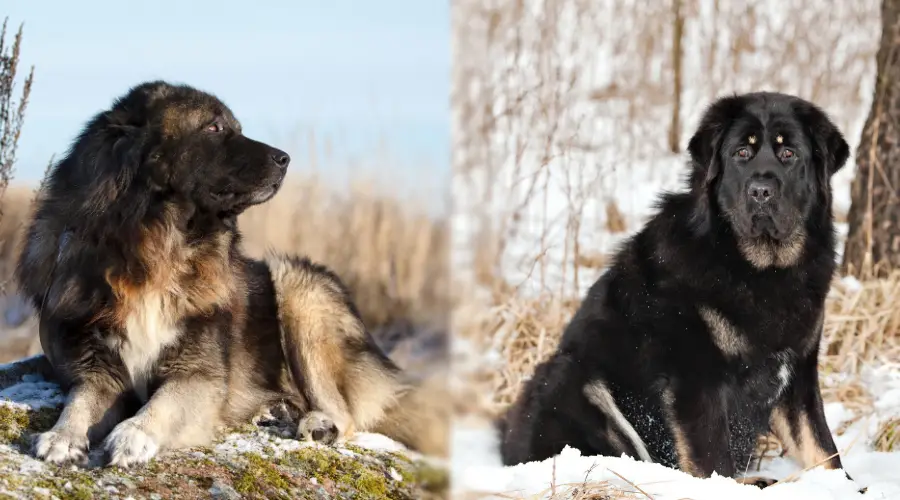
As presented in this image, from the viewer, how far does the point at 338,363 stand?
3869 millimetres

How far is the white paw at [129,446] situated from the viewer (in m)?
2.70

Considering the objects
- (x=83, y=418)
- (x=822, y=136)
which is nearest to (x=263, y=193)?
(x=83, y=418)

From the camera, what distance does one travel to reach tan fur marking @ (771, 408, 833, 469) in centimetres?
369

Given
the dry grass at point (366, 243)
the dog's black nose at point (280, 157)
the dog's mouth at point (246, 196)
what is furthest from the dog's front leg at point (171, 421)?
the dry grass at point (366, 243)

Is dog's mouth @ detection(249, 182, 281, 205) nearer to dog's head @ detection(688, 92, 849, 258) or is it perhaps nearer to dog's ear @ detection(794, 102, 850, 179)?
dog's head @ detection(688, 92, 849, 258)

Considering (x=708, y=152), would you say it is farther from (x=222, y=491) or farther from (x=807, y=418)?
(x=222, y=491)

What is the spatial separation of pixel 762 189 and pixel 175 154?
2299 millimetres

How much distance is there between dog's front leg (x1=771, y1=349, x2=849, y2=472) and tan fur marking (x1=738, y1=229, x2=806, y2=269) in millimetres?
411

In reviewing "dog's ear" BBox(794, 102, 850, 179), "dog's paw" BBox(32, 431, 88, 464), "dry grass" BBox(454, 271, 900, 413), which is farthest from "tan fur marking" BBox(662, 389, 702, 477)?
"dog's paw" BBox(32, 431, 88, 464)

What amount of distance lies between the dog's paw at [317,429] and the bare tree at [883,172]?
423 centimetres

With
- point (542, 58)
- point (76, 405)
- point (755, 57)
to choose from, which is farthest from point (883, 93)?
point (76, 405)

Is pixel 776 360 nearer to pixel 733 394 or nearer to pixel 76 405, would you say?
pixel 733 394

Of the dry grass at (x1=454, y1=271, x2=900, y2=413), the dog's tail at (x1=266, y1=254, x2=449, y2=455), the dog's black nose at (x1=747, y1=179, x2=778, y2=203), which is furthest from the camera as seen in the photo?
the dry grass at (x1=454, y1=271, x2=900, y2=413)

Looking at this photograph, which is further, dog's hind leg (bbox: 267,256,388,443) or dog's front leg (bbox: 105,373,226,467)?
dog's hind leg (bbox: 267,256,388,443)
